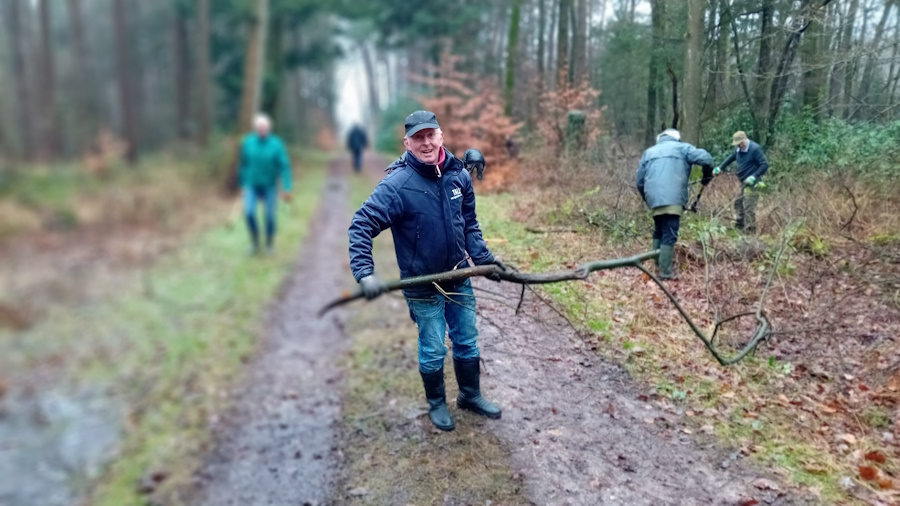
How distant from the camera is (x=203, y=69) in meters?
21.4

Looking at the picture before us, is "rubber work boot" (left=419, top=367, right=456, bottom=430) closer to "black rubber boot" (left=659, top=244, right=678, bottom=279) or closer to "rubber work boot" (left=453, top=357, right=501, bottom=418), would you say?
"rubber work boot" (left=453, top=357, right=501, bottom=418)

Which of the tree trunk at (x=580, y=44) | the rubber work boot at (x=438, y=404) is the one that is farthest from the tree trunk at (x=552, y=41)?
the rubber work boot at (x=438, y=404)

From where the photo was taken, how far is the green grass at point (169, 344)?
680 cm

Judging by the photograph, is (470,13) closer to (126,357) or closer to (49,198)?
(126,357)

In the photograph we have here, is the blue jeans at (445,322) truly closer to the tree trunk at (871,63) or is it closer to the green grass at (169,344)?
the tree trunk at (871,63)

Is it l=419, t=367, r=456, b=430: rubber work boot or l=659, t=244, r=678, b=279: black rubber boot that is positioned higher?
l=659, t=244, r=678, b=279: black rubber boot

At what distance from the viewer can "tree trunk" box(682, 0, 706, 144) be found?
2961 mm

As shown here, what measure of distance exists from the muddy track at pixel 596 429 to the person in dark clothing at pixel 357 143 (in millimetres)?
12230

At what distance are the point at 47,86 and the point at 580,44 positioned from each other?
26.2m

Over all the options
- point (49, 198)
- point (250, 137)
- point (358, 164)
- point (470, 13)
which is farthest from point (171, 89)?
point (470, 13)

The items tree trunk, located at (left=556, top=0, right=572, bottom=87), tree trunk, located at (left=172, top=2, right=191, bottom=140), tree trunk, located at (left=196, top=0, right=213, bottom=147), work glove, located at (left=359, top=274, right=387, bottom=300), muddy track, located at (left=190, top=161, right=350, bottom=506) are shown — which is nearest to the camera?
work glove, located at (left=359, top=274, right=387, bottom=300)

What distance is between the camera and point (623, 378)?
10.8ft

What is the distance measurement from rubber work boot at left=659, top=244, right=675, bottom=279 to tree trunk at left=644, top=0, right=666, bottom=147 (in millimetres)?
562

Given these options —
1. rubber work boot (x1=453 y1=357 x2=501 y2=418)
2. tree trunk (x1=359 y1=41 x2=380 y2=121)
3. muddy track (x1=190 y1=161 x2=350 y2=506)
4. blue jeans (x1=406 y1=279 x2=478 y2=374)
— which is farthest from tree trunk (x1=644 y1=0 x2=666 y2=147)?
tree trunk (x1=359 y1=41 x2=380 y2=121)
